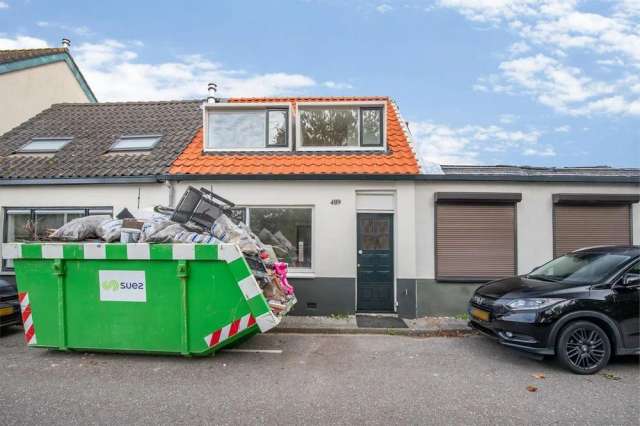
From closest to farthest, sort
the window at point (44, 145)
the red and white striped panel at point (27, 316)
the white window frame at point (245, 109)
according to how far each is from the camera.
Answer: the red and white striped panel at point (27, 316) → the white window frame at point (245, 109) → the window at point (44, 145)

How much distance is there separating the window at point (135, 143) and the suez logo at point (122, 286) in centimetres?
537

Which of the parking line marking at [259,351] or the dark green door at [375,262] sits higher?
the dark green door at [375,262]

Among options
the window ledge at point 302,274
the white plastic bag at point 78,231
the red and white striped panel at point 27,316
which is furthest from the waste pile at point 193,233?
the window ledge at point 302,274

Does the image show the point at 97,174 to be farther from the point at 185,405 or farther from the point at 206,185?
the point at 185,405

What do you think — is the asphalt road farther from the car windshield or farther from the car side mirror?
the car windshield

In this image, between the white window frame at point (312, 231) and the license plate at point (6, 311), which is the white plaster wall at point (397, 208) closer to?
the white window frame at point (312, 231)

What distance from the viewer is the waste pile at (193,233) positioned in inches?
212

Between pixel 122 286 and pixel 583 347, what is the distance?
6.40 m

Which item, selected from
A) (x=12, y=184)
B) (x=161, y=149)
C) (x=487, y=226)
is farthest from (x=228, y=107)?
(x=487, y=226)

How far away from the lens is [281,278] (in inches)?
230

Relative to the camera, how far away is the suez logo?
17.1 ft

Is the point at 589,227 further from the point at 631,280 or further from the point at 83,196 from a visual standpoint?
the point at 83,196

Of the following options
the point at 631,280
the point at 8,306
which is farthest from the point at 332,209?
the point at 8,306

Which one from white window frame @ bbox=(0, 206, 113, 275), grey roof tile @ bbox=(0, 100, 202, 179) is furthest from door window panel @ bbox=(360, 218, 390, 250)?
white window frame @ bbox=(0, 206, 113, 275)
